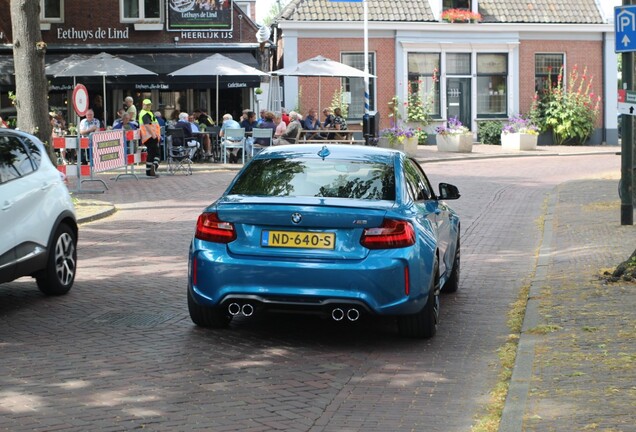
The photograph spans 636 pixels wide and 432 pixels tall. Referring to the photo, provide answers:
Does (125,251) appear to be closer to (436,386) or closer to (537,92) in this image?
(436,386)

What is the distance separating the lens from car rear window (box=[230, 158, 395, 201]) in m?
8.36

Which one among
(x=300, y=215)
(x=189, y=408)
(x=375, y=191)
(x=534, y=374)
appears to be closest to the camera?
(x=189, y=408)

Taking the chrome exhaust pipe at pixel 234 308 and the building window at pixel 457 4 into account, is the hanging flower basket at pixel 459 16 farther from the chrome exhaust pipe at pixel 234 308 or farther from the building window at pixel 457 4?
the chrome exhaust pipe at pixel 234 308

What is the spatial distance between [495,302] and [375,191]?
7.85 ft

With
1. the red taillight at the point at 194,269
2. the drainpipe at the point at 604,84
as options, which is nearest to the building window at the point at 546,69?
the drainpipe at the point at 604,84

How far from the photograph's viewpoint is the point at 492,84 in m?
43.9

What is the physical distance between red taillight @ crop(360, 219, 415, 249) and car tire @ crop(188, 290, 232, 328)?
1.33m

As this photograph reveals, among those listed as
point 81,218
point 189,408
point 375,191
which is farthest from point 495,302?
point 81,218

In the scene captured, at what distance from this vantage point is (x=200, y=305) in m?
8.43

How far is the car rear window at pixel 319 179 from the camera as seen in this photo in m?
8.36

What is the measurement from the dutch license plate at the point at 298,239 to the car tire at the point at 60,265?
294cm

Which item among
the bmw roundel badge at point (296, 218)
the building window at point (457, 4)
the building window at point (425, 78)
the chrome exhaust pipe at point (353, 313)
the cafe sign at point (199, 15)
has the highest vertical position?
the building window at point (457, 4)

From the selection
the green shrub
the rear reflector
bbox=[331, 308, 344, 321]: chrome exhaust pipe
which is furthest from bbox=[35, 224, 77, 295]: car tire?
the green shrub

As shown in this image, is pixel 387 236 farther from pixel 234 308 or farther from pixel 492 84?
pixel 492 84
